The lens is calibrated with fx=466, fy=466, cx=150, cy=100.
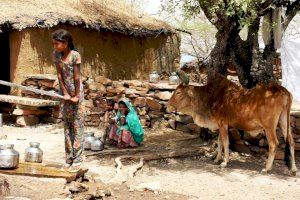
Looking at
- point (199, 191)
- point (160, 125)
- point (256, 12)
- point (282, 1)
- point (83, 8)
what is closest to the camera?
point (199, 191)

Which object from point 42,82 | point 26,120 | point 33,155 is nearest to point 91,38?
point 42,82

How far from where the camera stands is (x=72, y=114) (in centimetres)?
595

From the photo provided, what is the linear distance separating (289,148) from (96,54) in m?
6.86

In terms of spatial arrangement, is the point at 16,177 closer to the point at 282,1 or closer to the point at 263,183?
the point at 263,183

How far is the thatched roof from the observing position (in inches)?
430

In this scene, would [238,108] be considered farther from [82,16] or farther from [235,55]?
[82,16]

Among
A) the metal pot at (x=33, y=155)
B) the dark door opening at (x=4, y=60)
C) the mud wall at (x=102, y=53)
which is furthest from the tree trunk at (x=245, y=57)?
the dark door opening at (x=4, y=60)

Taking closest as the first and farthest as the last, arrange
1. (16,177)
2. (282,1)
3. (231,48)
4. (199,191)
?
(16,177) → (199,191) → (282,1) → (231,48)

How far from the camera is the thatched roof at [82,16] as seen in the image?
10922 mm

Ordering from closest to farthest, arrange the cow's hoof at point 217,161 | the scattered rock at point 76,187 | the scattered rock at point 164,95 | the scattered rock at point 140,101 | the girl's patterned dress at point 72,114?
the scattered rock at point 76,187
the girl's patterned dress at point 72,114
the cow's hoof at point 217,161
the scattered rock at point 164,95
the scattered rock at point 140,101

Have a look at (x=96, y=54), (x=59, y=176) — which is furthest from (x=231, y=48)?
(x=96, y=54)

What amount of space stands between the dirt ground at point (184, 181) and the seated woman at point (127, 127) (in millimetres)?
754

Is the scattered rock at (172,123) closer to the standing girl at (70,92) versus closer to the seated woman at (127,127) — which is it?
the seated woman at (127,127)

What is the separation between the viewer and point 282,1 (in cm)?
774
